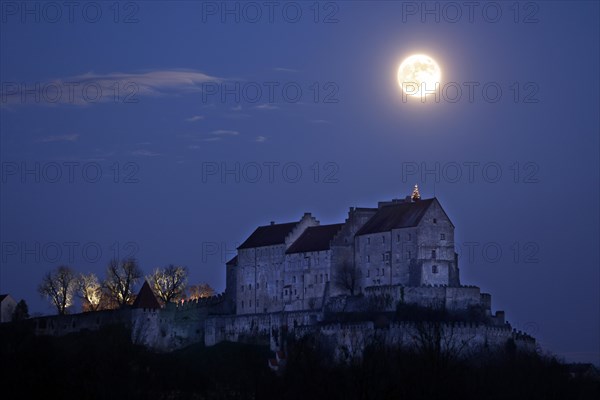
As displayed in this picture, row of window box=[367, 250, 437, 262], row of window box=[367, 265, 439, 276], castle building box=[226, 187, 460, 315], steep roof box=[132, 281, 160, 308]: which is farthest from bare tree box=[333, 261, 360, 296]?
steep roof box=[132, 281, 160, 308]

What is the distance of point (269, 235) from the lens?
493 ft

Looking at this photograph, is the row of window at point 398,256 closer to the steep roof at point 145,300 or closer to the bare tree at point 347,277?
the bare tree at point 347,277

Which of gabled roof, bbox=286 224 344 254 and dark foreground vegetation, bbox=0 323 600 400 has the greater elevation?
gabled roof, bbox=286 224 344 254

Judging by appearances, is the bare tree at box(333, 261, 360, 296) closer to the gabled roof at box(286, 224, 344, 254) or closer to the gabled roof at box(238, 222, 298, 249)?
the gabled roof at box(286, 224, 344, 254)

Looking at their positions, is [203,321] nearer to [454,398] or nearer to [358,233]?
[358,233]

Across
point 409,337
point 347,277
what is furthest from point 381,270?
point 409,337

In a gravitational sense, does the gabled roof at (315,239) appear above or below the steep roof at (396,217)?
below

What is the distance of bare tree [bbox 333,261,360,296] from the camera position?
456 feet

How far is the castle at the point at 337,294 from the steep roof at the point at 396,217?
140 mm

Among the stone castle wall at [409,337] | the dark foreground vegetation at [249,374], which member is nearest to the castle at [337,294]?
the stone castle wall at [409,337]

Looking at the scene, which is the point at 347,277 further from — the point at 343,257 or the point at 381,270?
the point at 381,270

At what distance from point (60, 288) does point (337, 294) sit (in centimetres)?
3831

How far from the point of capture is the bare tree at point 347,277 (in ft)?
456

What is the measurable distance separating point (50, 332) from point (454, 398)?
45.6 m
